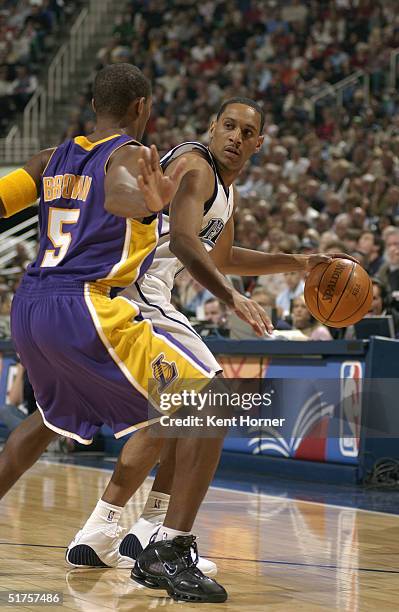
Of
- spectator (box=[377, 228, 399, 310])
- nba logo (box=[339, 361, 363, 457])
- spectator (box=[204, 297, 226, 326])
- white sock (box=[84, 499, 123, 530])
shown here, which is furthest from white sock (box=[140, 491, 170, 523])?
spectator (box=[204, 297, 226, 326])

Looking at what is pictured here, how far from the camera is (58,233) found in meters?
3.94

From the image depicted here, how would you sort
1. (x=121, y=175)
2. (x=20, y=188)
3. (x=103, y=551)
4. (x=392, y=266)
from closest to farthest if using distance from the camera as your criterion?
(x=121, y=175) < (x=20, y=188) < (x=103, y=551) < (x=392, y=266)

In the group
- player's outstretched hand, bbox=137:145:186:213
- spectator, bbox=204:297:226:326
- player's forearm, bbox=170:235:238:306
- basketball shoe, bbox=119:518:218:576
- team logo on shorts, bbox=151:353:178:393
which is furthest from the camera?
spectator, bbox=204:297:226:326

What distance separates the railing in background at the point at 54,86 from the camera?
20062 mm

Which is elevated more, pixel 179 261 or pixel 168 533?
pixel 179 261

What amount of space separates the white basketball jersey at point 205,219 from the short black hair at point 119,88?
476 mm

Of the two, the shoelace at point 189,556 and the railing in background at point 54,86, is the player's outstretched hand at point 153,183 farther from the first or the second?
the railing in background at point 54,86

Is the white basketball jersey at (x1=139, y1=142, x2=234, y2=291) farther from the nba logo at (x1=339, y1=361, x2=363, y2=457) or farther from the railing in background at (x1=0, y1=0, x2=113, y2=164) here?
the railing in background at (x1=0, y1=0, x2=113, y2=164)

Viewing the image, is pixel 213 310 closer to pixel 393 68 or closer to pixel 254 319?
pixel 393 68

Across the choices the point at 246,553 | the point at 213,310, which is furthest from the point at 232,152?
the point at 213,310

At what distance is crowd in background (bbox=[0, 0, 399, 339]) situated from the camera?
10945 mm

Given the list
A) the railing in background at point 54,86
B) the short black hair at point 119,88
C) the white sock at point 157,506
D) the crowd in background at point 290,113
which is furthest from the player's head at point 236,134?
the railing in background at point 54,86

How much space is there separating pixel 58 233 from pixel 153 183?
558 millimetres

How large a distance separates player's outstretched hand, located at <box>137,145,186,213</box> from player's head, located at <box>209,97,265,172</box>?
95 cm
